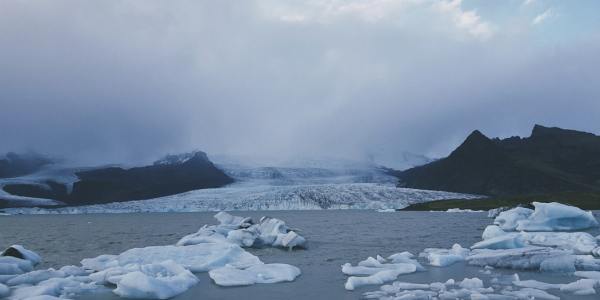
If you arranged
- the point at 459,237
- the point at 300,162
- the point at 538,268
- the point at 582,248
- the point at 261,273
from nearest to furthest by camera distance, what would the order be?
the point at 261,273, the point at 538,268, the point at 582,248, the point at 459,237, the point at 300,162

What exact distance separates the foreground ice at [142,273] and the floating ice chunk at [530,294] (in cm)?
744

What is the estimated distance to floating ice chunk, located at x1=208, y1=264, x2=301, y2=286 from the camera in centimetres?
1689

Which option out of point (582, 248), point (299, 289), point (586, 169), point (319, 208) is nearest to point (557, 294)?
point (299, 289)

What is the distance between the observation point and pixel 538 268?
19.3m

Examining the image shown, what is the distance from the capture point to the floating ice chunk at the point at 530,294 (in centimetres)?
1359

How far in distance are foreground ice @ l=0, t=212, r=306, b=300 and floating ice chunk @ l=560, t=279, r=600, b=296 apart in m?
8.89

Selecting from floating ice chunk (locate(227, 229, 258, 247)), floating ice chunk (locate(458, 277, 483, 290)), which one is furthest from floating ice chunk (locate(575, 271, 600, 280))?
floating ice chunk (locate(227, 229, 258, 247))

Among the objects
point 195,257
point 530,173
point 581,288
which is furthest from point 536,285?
point 530,173

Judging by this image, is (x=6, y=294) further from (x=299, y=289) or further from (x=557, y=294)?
(x=557, y=294)

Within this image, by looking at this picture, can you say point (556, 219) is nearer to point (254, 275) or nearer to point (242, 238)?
point (242, 238)

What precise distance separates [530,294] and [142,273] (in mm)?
11663

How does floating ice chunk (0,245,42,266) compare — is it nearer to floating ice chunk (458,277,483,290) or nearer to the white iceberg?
the white iceberg

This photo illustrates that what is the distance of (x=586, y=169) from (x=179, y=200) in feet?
504

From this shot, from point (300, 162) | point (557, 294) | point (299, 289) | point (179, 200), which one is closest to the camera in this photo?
point (557, 294)
